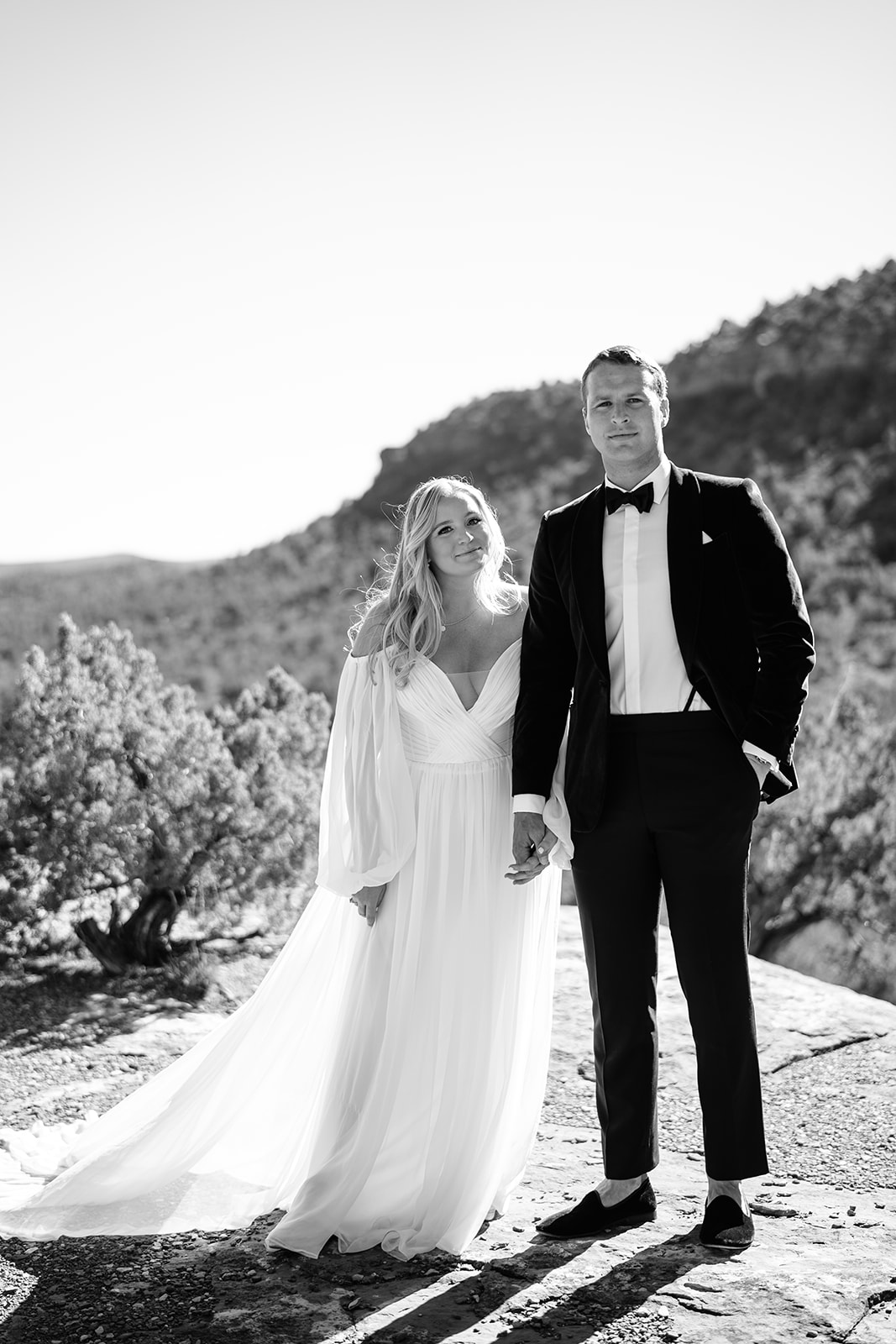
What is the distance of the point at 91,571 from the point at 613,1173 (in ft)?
137

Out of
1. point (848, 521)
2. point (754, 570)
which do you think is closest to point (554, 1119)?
point (754, 570)

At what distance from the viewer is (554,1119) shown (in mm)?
4289

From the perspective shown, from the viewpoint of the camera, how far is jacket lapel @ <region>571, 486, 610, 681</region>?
9.86ft

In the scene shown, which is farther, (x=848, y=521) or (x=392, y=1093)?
(x=848, y=521)

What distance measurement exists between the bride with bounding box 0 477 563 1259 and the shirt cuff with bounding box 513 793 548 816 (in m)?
0.07

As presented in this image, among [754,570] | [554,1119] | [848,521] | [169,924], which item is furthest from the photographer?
[848,521]


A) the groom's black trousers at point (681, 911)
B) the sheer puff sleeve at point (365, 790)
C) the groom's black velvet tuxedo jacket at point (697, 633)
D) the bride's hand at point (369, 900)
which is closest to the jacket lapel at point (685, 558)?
the groom's black velvet tuxedo jacket at point (697, 633)

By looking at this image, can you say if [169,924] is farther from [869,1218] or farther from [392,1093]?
[869,1218]

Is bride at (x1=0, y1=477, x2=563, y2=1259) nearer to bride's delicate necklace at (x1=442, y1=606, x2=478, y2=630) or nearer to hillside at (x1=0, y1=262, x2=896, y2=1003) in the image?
bride's delicate necklace at (x1=442, y1=606, x2=478, y2=630)

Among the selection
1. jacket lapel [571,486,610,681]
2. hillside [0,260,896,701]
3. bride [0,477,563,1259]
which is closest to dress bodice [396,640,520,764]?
bride [0,477,563,1259]

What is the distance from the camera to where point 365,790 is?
10.8 ft

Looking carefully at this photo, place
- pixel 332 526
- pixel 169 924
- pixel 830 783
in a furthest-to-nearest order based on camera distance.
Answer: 1. pixel 332 526
2. pixel 830 783
3. pixel 169 924

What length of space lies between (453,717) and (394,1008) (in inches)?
32.6

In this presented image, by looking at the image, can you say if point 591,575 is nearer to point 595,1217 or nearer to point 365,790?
point 365,790
